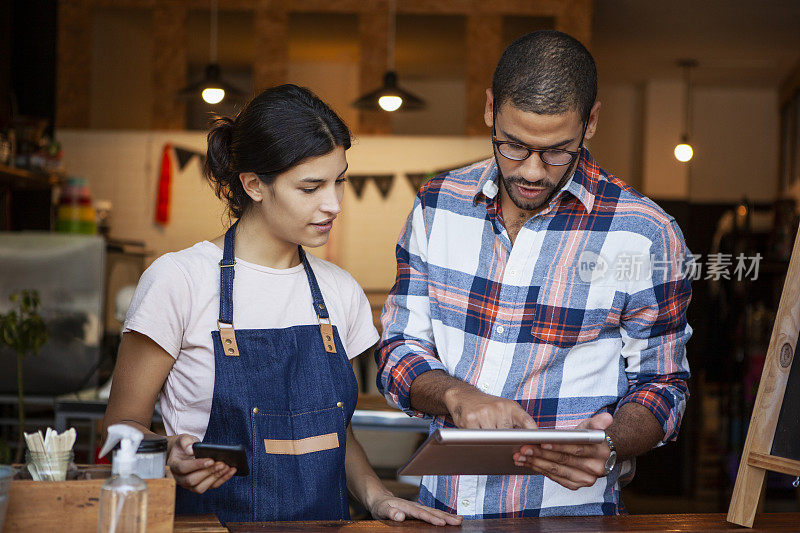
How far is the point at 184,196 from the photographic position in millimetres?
6789

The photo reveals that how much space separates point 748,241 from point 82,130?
4.90 metres

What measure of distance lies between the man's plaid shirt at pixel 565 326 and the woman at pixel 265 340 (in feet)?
0.52

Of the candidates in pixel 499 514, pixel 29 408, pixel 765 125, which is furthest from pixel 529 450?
pixel 765 125

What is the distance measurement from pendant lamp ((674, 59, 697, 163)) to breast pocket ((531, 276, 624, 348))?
6.84m

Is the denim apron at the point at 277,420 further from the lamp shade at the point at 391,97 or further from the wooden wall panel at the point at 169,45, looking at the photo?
the wooden wall panel at the point at 169,45

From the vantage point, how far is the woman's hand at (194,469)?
4.54ft

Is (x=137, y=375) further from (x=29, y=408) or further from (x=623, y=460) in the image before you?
(x=29, y=408)

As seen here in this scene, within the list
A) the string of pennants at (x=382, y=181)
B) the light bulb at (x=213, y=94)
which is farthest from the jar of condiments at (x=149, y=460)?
the string of pennants at (x=382, y=181)

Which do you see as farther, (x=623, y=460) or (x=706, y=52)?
(x=706, y=52)

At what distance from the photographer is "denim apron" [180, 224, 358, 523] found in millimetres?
1590

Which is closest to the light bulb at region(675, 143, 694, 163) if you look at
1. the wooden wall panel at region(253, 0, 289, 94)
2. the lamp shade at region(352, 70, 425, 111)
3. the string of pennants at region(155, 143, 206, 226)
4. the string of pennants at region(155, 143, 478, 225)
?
the string of pennants at region(155, 143, 478, 225)

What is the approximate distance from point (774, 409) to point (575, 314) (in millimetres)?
386

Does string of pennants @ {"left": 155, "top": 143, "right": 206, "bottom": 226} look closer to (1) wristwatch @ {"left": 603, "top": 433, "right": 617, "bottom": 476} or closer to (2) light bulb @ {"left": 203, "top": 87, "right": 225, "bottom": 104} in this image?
(2) light bulb @ {"left": 203, "top": 87, "right": 225, "bottom": 104}

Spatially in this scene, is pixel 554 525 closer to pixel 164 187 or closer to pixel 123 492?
pixel 123 492
